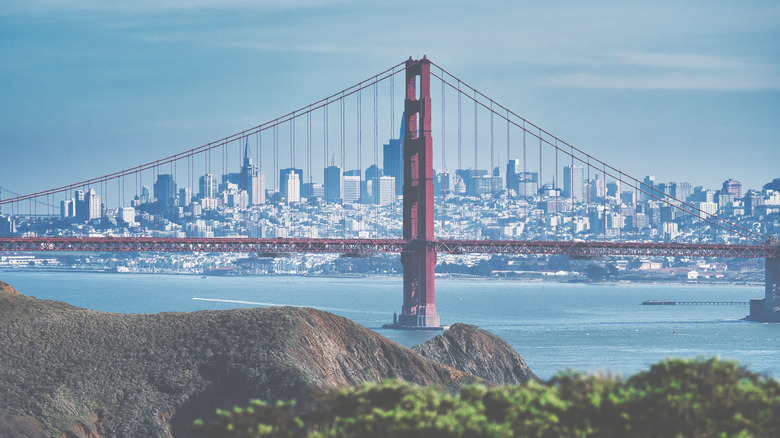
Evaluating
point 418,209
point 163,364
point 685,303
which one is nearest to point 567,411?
point 163,364

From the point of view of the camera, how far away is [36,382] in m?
35.7

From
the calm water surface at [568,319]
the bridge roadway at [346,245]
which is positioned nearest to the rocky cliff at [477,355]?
the calm water surface at [568,319]

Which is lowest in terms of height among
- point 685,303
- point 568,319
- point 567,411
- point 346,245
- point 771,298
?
point 685,303

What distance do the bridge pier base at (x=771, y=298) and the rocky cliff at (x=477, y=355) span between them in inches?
2504

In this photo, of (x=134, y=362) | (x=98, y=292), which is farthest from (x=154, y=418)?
(x=98, y=292)

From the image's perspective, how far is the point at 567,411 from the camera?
58.5 ft

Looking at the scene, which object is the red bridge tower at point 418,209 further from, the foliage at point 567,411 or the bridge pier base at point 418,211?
the foliage at point 567,411

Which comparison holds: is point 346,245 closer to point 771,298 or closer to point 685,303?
point 771,298

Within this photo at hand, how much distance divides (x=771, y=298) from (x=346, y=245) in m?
42.0

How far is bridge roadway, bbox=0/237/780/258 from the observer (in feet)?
269

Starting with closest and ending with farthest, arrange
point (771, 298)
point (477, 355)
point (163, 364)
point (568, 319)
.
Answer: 1. point (163, 364)
2. point (477, 355)
3. point (771, 298)
4. point (568, 319)

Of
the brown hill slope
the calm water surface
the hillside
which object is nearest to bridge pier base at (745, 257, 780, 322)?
the calm water surface

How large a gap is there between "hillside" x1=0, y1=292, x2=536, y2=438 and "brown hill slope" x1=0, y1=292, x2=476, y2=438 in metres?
0.03

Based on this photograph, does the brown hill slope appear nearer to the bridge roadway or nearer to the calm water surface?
the calm water surface
